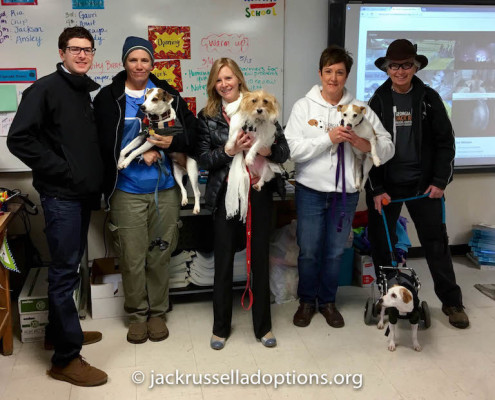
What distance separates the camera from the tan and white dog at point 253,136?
228cm

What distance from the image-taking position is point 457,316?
115 inches

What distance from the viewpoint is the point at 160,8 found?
3242 millimetres

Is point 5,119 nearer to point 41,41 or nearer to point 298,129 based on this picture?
point 41,41

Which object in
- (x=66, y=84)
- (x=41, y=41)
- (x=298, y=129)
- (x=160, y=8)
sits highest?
(x=160, y=8)

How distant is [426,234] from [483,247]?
121 centimetres

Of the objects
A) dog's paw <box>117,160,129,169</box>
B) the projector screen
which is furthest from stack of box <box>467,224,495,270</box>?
dog's paw <box>117,160,129,169</box>

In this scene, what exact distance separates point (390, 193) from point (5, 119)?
93.5 inches

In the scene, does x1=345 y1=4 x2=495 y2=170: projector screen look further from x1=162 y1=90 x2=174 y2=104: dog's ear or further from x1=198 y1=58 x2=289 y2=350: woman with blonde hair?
x1=162 y1=90 x2=174 y2=104: dog's ear

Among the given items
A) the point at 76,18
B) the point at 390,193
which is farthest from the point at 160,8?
the point at 390,193

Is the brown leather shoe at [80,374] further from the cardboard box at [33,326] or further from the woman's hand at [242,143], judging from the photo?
the woman's hand at [242,143]

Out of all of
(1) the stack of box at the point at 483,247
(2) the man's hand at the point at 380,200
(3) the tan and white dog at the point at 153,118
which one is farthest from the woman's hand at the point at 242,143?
(1) the stack of box at the point at 483,247

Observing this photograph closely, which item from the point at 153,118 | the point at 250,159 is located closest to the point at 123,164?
the point at 153,118

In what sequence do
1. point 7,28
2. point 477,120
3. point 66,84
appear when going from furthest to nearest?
point 477,120 → point 7,28 → point 66,84

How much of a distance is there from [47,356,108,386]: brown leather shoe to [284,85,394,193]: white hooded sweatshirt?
139 cm
